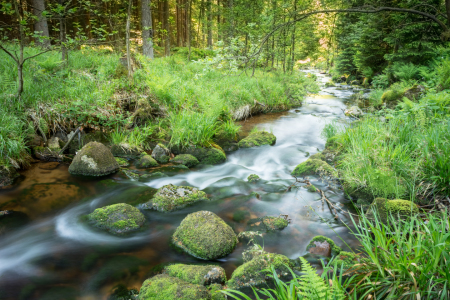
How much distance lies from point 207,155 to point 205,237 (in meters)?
3.39

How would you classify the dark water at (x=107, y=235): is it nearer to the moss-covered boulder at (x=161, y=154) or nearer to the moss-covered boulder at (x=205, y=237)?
the moss-covered boulder at (x=205, y=237)

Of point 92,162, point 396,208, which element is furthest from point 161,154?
point 396,208

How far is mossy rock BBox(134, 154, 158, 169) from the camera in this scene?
5.69m

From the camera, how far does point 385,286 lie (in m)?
1.89

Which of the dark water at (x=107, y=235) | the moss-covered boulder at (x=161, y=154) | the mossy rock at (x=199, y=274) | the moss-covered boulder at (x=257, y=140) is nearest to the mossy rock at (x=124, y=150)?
the moss-covered boulder at (x=161, y=154)

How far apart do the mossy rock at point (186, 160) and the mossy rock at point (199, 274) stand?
3431mm

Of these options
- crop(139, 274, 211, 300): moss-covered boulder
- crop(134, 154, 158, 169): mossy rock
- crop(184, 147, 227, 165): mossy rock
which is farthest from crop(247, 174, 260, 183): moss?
crop(139, 274, 211, 300): moss-covered boulder

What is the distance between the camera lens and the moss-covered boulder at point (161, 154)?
6.06 m

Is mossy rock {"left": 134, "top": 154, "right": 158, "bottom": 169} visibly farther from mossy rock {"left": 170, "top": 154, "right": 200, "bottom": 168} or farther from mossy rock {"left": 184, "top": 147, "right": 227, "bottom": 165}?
mossy rock {"left": 184, "top": 147, "right": 227, "bottom": 165}

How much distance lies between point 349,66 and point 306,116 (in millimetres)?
14252

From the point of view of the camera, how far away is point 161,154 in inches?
242

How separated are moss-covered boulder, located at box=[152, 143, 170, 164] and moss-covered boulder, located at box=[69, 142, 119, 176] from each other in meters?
1.09

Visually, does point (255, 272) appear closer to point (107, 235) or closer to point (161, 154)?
point (107, 235)

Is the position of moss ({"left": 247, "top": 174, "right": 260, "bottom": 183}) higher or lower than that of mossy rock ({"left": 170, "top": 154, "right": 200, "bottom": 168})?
lower
